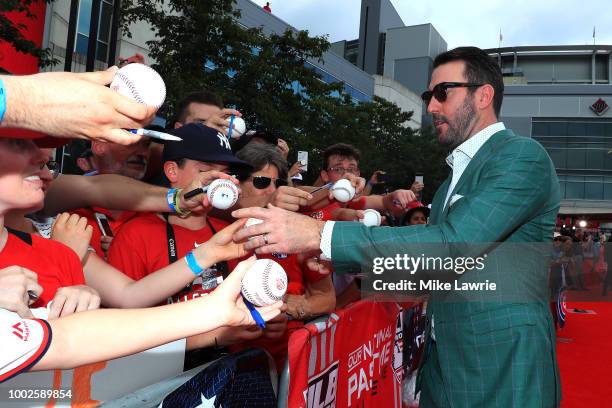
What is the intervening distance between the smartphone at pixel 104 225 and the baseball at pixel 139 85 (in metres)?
1.86

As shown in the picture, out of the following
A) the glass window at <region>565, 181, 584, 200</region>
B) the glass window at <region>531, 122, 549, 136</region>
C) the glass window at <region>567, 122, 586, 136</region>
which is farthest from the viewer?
the glass window at <region>531, 122, 549, 136</region>

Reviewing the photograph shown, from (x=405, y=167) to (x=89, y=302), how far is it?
3223 cm

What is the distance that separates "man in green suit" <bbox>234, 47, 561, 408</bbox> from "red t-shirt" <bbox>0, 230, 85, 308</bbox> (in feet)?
2.33

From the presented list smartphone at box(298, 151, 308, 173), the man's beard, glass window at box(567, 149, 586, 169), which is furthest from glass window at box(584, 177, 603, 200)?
the man's beard

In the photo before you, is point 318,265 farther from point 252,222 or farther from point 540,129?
point 540,129

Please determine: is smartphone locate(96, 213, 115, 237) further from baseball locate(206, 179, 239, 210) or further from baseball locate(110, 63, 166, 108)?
baseball locate(110, 63, 166, 108)

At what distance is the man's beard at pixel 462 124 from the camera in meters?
2.79

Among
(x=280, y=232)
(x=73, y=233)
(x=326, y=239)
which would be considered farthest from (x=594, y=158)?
(x=73, y=233)

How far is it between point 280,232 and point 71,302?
0.92 m

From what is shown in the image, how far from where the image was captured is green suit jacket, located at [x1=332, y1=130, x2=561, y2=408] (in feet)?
7.22

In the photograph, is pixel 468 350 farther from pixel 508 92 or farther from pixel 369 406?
pixel 508 92

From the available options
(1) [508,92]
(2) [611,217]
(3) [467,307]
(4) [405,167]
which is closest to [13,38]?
(3) [467,307]

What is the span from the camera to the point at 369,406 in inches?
136

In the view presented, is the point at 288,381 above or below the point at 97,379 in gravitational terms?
below
